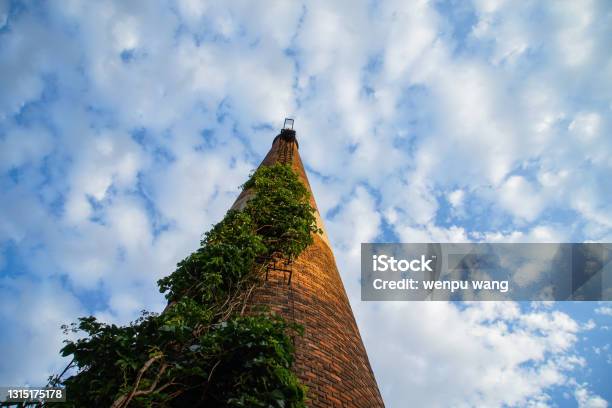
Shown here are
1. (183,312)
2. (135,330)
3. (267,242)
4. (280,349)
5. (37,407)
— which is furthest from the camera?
(267,242)

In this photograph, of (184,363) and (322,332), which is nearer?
(184,363)

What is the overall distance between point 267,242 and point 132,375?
3.38 meters

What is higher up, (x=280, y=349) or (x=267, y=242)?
(x=267, y=242)

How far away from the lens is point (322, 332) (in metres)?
5.52

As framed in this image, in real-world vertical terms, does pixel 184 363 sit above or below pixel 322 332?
below

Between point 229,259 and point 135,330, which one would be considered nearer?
point 135,330

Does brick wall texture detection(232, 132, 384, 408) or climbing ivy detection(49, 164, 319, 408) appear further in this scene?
brick wall texture detection(232, 132, 384, 408)

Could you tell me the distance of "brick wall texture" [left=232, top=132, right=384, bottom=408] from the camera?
15.2 ft

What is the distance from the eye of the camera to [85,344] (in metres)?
3.93

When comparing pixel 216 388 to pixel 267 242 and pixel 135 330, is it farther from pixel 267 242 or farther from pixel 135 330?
pixel 267 242

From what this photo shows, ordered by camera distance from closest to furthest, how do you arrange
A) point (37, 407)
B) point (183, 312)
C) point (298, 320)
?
point (37, 407)
point (183, 312)
point (298, 320)

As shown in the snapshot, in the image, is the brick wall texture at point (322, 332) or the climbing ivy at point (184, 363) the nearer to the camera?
the climbing ivy at point (184, 363)

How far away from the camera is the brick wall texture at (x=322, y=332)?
15.2 ft

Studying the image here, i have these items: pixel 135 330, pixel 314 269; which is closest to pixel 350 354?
pixel 314 269
